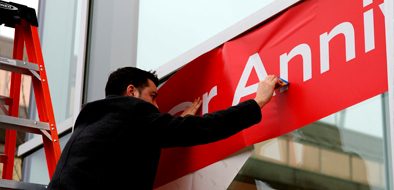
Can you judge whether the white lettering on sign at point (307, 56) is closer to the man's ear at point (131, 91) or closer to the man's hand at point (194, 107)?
the man's hand at point (194, 107)

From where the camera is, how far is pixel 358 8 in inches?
106

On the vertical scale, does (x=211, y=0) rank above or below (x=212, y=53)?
above

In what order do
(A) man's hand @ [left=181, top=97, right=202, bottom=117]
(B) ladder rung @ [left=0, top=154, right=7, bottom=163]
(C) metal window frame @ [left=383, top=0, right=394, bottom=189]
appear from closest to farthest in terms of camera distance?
1. (C) metal window frame @ [left=383, top=0, right=394, bottom=189]
2. (A) man's hand @ [left=181, top=97, right=202, bottom=117]
3. (B) ladder rung @ [left=0, top=154, right=7, bottom=163]

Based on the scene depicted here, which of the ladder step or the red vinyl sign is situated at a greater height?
the red vinyl sign

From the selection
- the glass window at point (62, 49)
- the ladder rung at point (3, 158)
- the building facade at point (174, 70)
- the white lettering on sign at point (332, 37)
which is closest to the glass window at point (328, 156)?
the building facade at point (174, 70)

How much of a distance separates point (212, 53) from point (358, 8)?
0.73 metres

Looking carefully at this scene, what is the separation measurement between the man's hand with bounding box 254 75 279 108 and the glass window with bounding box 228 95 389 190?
0.18 meters

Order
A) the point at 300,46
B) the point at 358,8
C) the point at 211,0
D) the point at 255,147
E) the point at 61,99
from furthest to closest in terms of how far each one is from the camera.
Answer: the point at 61,99 < the point at 211,0 < the point at 255,147 < the point at 300,46 < the point at 358,8

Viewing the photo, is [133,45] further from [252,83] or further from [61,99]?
[252,83]

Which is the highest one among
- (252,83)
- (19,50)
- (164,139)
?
(19,50)

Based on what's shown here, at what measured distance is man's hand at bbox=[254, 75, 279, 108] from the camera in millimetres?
2857

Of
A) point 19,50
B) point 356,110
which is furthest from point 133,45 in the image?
point 356,110

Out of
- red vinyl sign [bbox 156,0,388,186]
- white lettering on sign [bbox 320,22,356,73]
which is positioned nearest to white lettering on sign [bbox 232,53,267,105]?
red vinyl sign [bbox 156,0,388,186]

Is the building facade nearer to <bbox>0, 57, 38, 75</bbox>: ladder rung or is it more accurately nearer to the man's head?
the man's head
